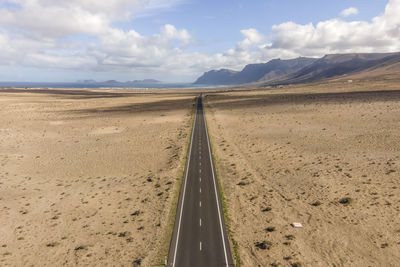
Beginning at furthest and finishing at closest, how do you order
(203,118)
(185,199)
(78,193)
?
(203,118) → (78,193) → (185,199)

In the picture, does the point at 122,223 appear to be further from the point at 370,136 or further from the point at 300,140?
the point at 370,136

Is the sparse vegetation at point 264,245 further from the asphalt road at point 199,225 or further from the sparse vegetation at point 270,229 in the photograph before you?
the asphalt road at point 199,225

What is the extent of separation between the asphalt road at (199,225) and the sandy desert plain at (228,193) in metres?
1.85

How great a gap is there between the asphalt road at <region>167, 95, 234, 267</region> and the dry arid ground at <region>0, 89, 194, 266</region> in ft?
6.92

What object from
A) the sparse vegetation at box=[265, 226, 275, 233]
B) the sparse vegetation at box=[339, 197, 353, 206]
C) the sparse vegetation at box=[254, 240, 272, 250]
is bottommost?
the sparse vegetation at box=[254, 240, 272, 250]

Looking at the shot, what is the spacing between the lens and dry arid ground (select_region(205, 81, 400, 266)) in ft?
98.0

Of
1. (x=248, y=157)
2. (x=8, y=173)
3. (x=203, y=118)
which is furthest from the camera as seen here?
(x=203, y=118)

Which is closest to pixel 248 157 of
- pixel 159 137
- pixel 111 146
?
pixel 159 137

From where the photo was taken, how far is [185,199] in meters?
41.8

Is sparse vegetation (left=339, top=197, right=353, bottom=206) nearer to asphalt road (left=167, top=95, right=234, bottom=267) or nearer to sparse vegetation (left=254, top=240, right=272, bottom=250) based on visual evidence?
sparse vegetation (left=254, top=240, right=272, bottom=250)

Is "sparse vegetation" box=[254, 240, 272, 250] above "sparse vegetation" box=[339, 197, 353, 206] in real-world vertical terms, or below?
below

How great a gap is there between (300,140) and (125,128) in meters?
66.9

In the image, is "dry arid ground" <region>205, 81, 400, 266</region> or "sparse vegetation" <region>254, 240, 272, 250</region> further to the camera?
"sparse vegetation" <region>254, 240, 272, 250</region>

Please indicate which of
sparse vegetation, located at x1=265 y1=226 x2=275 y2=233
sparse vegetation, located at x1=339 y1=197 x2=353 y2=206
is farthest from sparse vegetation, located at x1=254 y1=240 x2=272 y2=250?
sparse vegetation, located at x1=339 y1=197 x2=353 y2=206
